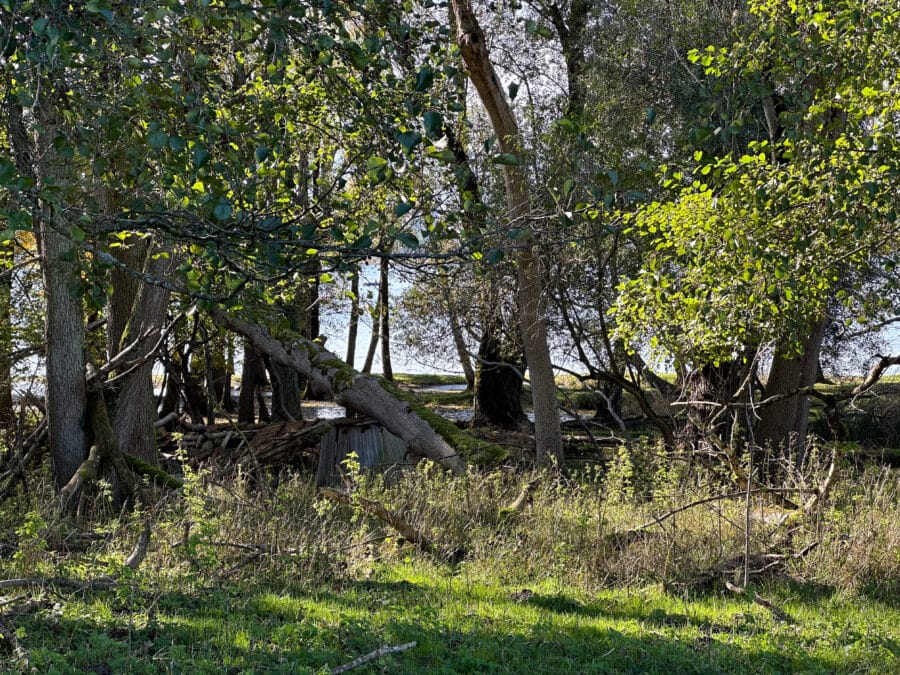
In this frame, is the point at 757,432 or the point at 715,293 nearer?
the point at 715,293

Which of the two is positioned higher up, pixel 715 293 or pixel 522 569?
pixel 715 293

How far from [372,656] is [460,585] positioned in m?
2.13

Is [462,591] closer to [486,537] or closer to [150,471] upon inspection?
[486,537]

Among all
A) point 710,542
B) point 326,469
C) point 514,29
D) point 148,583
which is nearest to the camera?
point 148,583

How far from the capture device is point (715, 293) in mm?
9117

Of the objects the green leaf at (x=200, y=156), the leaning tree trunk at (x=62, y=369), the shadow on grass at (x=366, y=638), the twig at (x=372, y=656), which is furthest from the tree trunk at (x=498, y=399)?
the green leaf at (x=200, y=156)

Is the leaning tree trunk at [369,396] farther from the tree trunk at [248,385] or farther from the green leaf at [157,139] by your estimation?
the green leaf at [157,139]

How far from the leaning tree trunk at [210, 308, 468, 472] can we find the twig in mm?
6650

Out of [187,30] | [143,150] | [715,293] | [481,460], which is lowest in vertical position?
[481,460]

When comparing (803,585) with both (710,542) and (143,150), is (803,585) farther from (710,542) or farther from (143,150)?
(143,150)

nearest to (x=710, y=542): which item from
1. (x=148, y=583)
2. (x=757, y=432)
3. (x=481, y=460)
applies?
(x=481, y=460)

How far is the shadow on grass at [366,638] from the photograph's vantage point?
4.96 meters

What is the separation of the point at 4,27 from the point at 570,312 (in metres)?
11.8

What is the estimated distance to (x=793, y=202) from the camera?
8.32 metres
